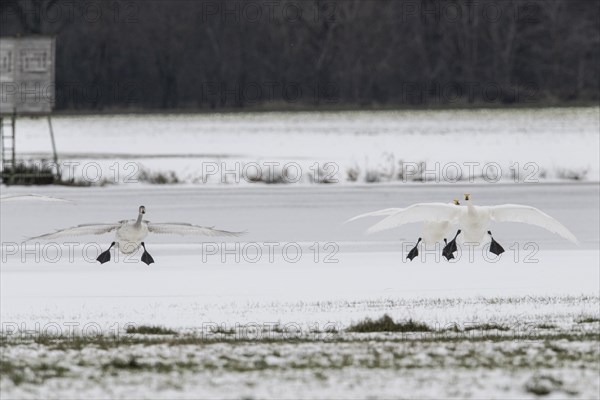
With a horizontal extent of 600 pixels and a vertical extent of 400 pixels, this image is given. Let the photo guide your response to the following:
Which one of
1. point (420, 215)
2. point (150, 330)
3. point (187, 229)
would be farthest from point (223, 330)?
point (420, 215)

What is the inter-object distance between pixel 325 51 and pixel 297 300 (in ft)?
210

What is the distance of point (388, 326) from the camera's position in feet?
38.1

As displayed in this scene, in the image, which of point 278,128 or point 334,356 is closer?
point 334,356

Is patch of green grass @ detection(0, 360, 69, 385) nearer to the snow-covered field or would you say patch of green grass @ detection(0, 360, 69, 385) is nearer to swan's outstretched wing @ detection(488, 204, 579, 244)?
the snow-covered field

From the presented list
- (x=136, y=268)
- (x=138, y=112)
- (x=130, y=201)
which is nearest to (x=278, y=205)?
(x=130, y=201)

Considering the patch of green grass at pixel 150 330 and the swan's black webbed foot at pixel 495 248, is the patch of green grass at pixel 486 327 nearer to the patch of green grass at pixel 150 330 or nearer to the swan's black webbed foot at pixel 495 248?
the swan's black webbed foot at pixel 495 248

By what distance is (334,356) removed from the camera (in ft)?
29.0

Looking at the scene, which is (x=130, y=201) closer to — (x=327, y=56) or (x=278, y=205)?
(x=278, y=205)

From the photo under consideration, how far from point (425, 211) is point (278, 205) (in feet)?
46.2

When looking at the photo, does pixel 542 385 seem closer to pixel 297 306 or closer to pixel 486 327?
pixel 486 327

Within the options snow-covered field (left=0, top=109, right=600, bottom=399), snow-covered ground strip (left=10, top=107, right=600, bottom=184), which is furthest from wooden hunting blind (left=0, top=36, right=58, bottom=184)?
snow-covered field (left=0, top=109, right=600, bottom=399)

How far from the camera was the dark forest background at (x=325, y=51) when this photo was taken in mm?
74812

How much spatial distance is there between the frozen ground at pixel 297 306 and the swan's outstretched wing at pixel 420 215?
91 cm

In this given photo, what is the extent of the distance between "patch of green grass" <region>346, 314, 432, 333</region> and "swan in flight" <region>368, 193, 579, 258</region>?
1507 mm
